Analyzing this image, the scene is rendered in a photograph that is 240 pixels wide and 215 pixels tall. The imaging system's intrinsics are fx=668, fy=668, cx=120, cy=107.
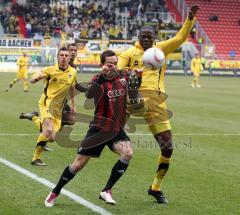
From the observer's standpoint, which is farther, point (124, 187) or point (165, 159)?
point (124, 187)

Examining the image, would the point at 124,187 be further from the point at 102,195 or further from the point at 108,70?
the point at 108,70

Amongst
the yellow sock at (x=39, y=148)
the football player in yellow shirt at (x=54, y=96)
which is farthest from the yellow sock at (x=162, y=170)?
the yellow sock at (x=39, y=148)

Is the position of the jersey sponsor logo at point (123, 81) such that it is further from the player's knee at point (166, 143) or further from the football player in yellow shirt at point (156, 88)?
the player's knee at point (166, 143)

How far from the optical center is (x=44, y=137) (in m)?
11.7

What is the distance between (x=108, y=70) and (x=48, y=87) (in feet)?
13.2

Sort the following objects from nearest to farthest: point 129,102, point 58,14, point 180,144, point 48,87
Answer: point 129,102
point 48,87
point 180,144
point 58,14

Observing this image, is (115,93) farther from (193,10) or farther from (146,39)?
(193,10)

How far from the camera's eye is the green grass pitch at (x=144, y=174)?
8.34 m

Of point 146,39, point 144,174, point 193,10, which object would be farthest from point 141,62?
point 144,174

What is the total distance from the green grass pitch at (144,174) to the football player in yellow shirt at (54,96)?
460 millimetres

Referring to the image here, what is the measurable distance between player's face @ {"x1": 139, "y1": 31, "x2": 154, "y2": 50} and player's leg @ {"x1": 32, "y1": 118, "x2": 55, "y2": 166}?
3493 millimetres

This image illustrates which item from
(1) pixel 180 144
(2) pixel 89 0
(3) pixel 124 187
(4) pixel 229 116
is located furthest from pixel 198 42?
(3) pixel 124 187

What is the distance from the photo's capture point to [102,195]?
27.6 ft

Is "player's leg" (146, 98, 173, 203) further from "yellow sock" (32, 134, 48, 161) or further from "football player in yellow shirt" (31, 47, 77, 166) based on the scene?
"yellow sock" (32, 134, 48, 161)
